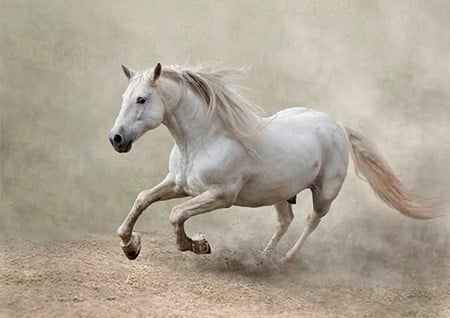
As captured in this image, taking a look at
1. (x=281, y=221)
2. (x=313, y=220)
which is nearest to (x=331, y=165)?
(x=313, y=220)

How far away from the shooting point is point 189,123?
4695mm

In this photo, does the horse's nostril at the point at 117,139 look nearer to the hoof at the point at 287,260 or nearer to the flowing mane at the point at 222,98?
the flowing mane at the point at 222,98

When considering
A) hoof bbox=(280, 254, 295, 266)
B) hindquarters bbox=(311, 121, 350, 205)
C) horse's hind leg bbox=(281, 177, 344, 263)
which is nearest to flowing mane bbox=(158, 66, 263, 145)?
hindquarters bbox=(311, 121, 350, 205)

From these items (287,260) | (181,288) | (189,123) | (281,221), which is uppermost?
(189,123)

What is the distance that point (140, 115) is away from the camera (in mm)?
4453

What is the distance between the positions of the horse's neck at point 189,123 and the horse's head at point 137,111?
0.17 meters

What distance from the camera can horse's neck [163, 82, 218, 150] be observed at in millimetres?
4680

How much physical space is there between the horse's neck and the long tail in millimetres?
1291

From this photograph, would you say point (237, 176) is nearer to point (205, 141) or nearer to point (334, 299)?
point (205, 141)

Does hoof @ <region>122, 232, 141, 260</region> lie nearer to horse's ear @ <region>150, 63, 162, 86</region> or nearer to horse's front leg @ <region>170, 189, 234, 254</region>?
horse's front leg @ <region>170, 189, 234, 254</region>

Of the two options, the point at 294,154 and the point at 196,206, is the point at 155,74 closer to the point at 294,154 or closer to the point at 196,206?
the point at 196,206

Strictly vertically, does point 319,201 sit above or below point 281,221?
above

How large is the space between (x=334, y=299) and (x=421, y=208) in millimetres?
1132

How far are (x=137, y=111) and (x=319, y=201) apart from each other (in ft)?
5.02
